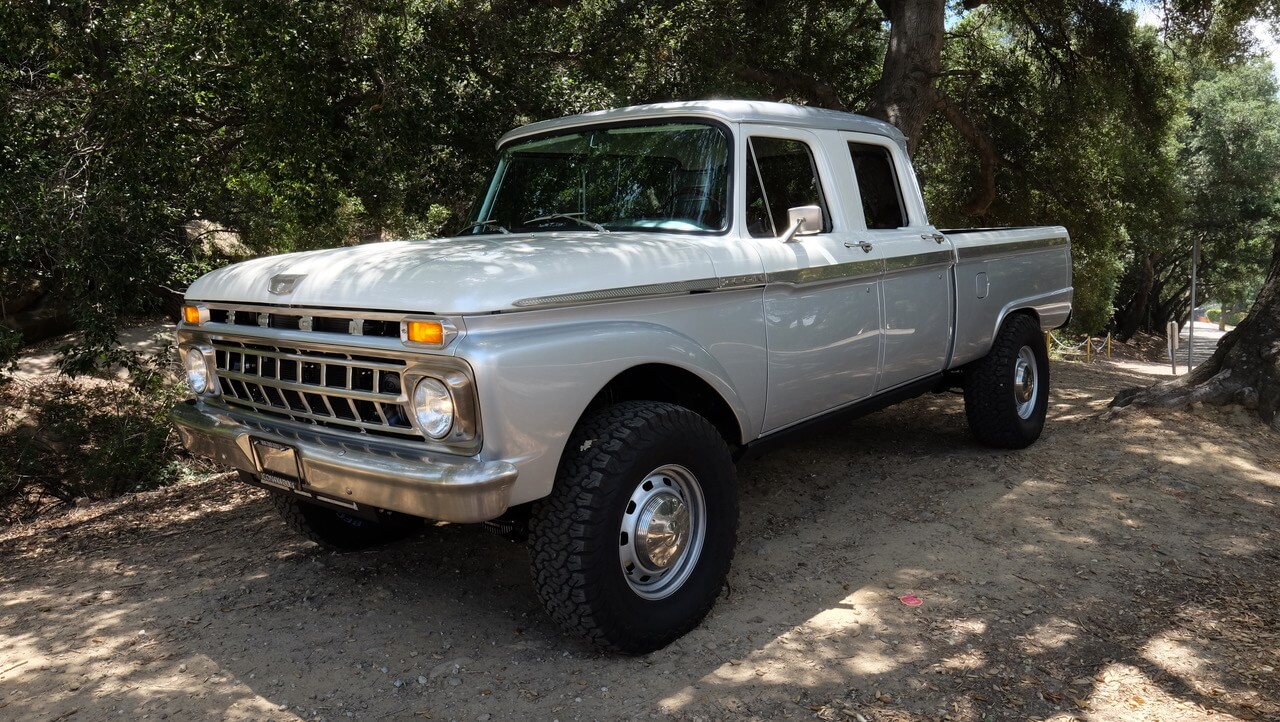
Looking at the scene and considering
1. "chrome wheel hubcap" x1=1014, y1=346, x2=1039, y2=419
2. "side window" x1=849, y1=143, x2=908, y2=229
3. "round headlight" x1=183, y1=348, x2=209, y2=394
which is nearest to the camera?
"round headlight" x1=183, y1=348, x2=209, y2=394

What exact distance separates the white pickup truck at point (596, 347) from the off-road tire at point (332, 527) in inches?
0.5

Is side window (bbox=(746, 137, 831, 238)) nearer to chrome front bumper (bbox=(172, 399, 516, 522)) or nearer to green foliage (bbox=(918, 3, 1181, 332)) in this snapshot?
chrome front bumper (bbox=(172, 399, 516, 522))

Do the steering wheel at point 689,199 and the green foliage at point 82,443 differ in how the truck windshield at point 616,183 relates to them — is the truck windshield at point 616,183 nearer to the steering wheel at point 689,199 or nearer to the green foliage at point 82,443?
the steering wheel at point 689,199

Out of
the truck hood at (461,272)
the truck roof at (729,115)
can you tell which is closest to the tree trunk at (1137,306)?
the truck roof at (729,115)

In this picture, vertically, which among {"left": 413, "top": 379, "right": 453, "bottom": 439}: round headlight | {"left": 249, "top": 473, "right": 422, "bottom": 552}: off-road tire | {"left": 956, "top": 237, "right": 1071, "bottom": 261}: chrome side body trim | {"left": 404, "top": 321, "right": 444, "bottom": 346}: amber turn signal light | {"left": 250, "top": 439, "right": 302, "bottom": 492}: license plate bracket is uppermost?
{"left": 956, "top": 237, "right": 1071, "bottom": 261}: chrome side body trim

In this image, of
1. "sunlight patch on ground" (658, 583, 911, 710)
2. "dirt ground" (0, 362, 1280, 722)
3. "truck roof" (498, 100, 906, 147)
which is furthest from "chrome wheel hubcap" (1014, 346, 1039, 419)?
"sunlight patch on ground" (658, 583, 911, 710)

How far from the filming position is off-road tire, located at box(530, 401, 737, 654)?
3.14m

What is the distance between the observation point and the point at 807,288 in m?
4.15

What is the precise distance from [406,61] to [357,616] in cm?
474

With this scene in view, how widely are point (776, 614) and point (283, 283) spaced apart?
2.34m

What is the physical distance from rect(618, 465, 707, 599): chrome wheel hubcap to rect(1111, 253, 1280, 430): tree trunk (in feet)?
15.9

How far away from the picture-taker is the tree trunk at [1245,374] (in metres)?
6.54

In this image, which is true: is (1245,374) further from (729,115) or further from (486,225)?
(486,225)

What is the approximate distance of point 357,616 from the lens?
3.82 meters
